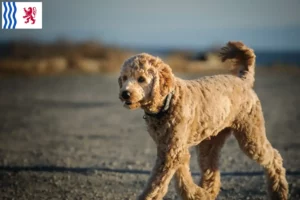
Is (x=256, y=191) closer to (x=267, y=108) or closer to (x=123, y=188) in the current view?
(x=123, y=188)

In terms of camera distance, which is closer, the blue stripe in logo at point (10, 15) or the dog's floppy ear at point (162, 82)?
the dog's floppy ear at point (162, 82)

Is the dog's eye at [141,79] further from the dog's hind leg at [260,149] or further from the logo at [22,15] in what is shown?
the logo at [22,15]

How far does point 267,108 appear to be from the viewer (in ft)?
52.9

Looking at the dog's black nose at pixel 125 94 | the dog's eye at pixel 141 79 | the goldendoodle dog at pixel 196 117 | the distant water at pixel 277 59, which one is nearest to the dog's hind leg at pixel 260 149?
the goldendoodle dog at pixel 196 117

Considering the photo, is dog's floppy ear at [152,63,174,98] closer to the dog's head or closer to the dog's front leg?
the dog's head

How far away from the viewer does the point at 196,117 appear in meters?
5.56

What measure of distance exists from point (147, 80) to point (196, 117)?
0.81 m

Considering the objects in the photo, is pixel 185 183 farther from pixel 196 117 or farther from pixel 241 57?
pixel 241 57

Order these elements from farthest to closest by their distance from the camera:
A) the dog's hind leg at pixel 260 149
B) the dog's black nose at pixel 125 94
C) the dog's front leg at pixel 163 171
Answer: the dog's hind leg at pixel 260 149 → the dog's front leg at pixel 163 171 → the dog's black nose at pixel 125 94

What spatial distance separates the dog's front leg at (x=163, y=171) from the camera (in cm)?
525

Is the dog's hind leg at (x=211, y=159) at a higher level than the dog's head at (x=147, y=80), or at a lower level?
lower

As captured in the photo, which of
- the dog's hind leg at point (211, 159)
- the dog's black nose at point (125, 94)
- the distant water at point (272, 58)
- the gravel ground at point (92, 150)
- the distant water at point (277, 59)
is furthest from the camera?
the distant water at point (277, 59)

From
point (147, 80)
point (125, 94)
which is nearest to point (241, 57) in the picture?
point (147, 80)

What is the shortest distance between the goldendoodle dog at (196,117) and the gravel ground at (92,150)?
79cm
